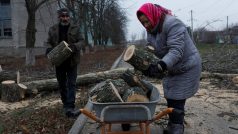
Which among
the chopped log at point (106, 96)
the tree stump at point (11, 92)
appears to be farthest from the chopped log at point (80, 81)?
the chopped log at point (106, 96)

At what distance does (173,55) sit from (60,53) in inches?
123

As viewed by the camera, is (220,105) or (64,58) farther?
(220,105)

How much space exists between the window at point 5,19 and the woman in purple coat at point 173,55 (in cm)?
3723

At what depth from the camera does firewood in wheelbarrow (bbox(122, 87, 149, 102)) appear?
540 centimetres

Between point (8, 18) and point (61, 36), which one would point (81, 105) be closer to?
point (61, 36)

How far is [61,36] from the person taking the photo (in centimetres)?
808

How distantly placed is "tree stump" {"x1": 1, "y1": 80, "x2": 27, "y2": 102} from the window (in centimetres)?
3170

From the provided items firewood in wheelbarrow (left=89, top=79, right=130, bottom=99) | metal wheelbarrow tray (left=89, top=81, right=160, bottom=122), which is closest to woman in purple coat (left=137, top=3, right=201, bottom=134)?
metal wheelbarrow tray (left=89, top=81, right=160, bottom=122)

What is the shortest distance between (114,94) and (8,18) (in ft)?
126

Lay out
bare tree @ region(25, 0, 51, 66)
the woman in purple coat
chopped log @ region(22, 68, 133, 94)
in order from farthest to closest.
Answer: bare tree @ region(25, 0, 51, 66), chopped log @ region(22, 68, 133, 94), the woman in purple coat

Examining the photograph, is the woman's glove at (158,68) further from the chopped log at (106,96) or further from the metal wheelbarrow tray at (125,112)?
the chopped log at (106,96)

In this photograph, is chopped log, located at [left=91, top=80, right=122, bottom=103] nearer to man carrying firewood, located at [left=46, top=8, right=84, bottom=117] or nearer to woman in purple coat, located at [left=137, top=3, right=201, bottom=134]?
woman in purple coat, located at [left=137, top=3, right=201, bottom=134]

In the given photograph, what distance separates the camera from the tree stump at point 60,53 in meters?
7.71

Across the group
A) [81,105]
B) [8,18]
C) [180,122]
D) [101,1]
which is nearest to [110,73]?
[81,105]
